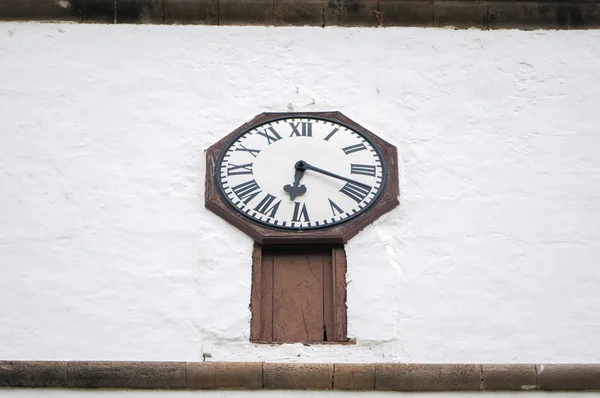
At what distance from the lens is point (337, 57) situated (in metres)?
12.7

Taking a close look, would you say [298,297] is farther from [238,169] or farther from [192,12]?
[192,12]

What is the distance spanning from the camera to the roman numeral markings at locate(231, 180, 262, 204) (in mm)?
11766

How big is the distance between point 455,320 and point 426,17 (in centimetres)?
269

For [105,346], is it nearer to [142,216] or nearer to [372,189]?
[142,216]

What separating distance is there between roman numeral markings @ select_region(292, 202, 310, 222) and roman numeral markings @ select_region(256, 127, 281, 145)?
578 mm

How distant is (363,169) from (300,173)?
42 cm

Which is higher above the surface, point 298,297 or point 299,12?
point 299,12

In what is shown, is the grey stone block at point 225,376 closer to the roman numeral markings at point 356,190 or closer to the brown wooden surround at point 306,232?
the brown wooden surround at point 306,232

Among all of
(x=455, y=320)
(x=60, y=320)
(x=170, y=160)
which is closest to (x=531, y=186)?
(x=455, y=320)

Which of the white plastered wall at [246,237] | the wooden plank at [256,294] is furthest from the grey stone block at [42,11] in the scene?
the wooden plank at [256,294]

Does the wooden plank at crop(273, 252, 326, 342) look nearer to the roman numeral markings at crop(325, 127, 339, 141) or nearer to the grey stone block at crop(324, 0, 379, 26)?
the roman numeral markings at crop(325, 127, 339, 141)

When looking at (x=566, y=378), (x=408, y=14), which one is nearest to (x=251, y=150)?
(x=408, y=14)

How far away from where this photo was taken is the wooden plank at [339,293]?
36.7 feet

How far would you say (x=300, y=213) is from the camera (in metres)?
11.7
